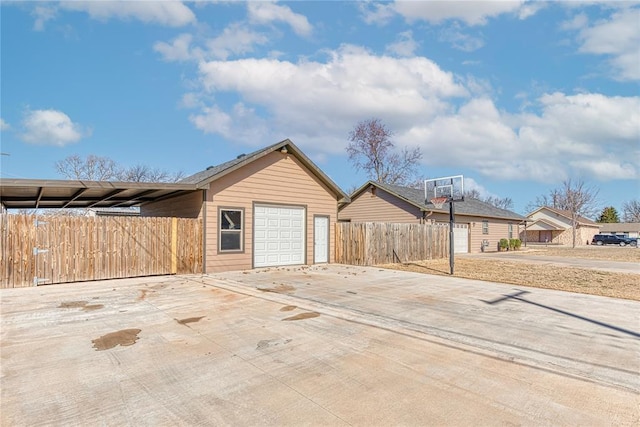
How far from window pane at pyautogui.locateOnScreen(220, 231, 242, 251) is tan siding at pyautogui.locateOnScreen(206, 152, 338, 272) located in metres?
0.21

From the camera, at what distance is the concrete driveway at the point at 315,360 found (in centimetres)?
283

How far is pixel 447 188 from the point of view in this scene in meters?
14.0

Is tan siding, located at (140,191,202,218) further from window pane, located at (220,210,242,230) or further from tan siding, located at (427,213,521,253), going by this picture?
tan siding, located at (427,213,521,253)

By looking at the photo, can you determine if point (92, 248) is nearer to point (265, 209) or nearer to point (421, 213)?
point (265, 209)

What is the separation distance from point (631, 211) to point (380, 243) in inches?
3150

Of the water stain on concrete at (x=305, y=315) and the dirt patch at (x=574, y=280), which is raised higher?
the water stain on concrete at (x=305, y=315)

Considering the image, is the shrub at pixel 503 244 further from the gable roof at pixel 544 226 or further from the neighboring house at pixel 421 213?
the gable roof at pixel 544 226

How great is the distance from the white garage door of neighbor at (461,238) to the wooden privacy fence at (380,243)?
19.2 ft

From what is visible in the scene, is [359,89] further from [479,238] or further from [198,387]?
[198,387]

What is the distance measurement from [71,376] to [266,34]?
13658mm

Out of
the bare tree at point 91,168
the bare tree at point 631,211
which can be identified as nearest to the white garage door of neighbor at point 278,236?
the bare tree at point 91,168

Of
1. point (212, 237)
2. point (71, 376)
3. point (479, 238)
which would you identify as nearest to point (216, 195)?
point (212, 237)

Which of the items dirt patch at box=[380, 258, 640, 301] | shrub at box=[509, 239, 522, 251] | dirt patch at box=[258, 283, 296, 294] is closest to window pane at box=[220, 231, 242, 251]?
dirt patch at box=[258, 283, 296, 294]

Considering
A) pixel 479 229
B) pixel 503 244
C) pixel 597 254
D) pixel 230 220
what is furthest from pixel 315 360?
pixel 597 254
